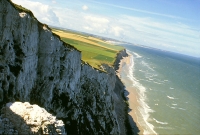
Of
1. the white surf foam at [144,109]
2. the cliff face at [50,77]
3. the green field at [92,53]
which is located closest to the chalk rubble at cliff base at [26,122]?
the cliff face at [50,77]

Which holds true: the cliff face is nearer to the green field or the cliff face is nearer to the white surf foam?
the green field

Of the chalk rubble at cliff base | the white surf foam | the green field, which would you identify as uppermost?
the green field

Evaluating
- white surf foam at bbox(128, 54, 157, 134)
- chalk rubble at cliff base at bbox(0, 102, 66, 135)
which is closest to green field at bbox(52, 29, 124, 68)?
white surf foam at bbox(128, 54, 157, 134)

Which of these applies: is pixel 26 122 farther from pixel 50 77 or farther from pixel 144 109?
pixel 144 109

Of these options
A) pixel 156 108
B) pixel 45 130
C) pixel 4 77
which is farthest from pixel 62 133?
pixel 156 108

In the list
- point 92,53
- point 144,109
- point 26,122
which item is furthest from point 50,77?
point 92,53

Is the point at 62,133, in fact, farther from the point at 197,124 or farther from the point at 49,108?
the point at 197,124
